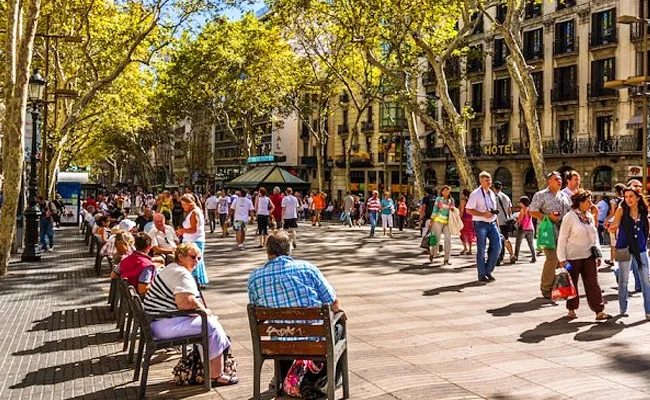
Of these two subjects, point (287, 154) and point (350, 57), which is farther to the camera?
point (287, 154)

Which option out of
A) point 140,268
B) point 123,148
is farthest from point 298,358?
point 123,148

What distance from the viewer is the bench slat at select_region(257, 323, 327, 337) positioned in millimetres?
4844

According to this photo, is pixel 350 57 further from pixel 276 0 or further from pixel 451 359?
pixel 451 359

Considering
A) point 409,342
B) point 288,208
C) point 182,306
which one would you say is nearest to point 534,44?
point 288,208

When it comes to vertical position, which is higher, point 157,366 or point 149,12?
point 149,12

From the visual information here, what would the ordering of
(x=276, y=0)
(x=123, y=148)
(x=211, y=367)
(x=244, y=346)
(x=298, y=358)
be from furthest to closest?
(x=123, y=148) < (x=276, y=0) < (x=244, y=346) < (x=211, y=367) < (x=298, y=358)

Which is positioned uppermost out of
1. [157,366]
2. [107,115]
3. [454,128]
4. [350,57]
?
[350,57]

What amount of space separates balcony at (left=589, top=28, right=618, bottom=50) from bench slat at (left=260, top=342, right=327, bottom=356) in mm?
35882

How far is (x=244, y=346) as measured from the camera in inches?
290

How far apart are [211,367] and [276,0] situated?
21008 millimetres

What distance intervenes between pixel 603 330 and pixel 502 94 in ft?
126

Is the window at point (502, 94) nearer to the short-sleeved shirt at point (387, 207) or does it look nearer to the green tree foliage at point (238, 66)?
the green tree foliage at point (238, 66)

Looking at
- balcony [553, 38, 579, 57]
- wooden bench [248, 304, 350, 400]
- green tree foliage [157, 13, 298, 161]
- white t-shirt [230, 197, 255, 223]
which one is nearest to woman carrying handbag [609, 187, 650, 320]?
wooden bench [248, 304, 350, 400]

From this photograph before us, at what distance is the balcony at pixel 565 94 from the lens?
1517 inches
